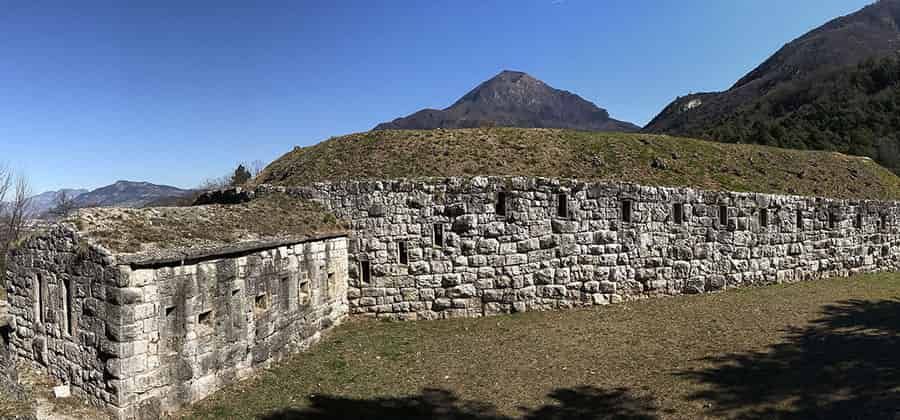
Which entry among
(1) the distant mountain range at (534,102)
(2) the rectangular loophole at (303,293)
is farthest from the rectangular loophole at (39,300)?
(1) the distant mountain range at (534,102)

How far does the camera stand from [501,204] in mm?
13969

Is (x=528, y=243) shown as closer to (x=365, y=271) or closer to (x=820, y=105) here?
(x=365, y=271)

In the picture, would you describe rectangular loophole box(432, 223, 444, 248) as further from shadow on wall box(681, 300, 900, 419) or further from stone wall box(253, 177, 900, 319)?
shadow on wall box(681, 300, 900, 419)

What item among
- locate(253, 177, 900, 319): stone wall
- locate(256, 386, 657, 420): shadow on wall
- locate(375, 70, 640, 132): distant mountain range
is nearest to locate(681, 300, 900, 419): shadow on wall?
locate(256, 386, 657, 420): shadow on wall

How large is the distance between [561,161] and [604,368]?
852 cm

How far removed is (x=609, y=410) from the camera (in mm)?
7930

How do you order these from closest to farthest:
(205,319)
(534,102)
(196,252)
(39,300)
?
(196,252) → (205,319) → (39,300) → (534,102)

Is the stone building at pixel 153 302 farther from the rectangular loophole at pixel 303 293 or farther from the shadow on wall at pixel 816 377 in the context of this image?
the shadow on wall at pixel 816 377

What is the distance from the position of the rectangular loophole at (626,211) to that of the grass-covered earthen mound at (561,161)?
1634 millimetres

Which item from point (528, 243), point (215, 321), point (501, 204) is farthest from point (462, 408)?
point (501, 204)

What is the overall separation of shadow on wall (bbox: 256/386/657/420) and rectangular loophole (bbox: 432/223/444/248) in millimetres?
5276

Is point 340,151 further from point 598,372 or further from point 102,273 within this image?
point 598,372

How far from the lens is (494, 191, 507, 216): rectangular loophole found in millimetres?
13906

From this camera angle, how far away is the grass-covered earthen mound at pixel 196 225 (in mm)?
8148
